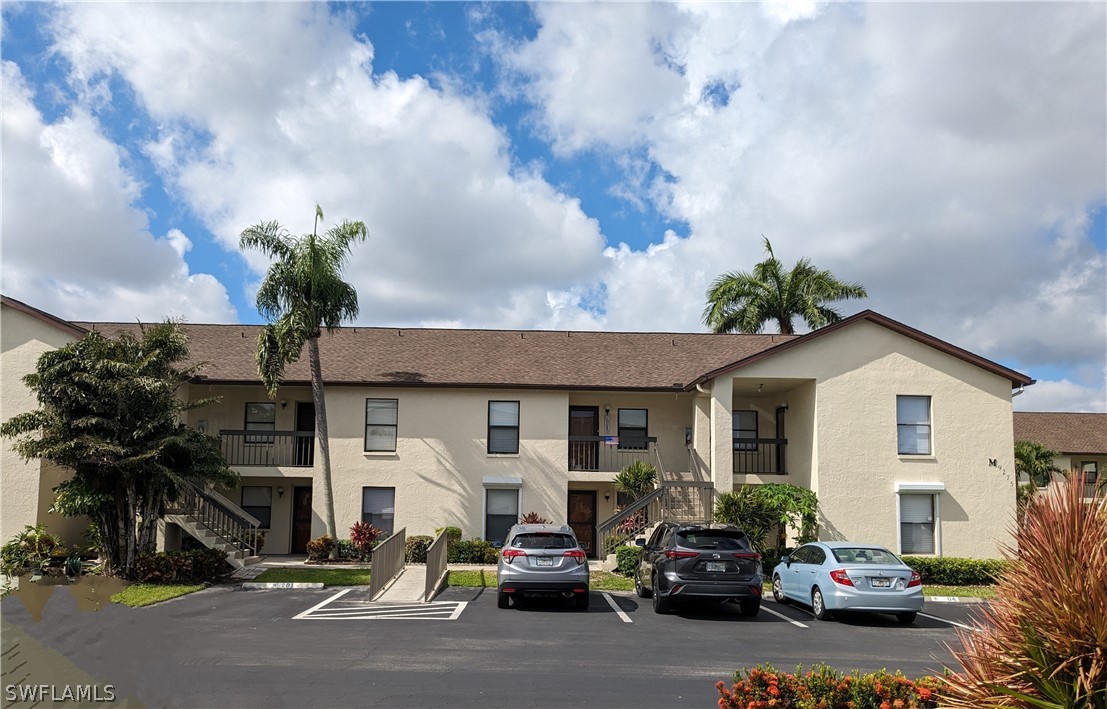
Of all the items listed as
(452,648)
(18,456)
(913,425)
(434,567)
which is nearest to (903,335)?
(913,425)

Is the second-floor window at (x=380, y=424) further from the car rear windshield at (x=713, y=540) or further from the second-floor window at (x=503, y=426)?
the car rear windshield at (x=713, y=540)

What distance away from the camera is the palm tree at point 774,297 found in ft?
123

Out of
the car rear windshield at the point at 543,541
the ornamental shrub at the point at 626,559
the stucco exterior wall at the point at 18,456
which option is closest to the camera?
the car rear windshield at the point at 543,541

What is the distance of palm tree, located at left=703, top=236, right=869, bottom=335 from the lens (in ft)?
123

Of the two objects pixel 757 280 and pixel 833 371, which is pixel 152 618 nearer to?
pixel 833 371

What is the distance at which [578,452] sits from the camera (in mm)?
25438

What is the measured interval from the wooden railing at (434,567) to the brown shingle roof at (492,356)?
21.4 ft

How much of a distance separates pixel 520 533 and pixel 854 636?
20.7ft

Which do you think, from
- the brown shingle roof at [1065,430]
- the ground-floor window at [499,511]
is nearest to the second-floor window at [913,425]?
the ground-floor window at [499,511]

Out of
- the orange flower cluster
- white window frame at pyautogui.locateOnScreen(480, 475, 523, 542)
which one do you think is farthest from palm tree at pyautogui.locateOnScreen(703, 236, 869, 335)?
the orange flower cluster

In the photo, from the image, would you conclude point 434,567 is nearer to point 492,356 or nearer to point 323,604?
point 323,604

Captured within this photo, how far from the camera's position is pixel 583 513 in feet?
85.9

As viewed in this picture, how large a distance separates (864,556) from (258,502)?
18309mm

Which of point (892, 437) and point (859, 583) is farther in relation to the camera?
point (892, 437)
